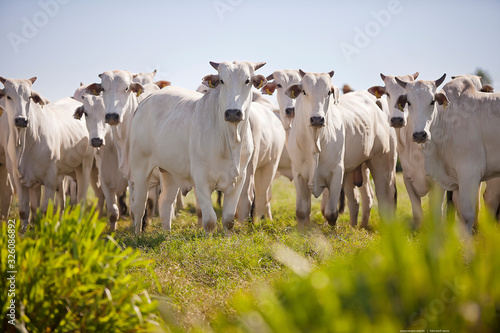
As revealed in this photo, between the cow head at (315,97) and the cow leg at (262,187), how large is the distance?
187 cm

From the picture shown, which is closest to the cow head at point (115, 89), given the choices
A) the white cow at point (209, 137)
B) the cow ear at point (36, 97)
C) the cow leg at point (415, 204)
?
the white cow at point (209, 137)

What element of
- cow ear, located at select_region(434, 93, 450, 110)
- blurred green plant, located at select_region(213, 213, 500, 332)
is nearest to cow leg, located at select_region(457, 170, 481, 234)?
cow ear, located at select_region(434, 93, 450, 110)

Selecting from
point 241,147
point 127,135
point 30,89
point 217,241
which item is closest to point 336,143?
point 241,147

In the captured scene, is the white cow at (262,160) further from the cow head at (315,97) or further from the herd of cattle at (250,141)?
the cow head at (315,97)

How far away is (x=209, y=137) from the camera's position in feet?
23.3

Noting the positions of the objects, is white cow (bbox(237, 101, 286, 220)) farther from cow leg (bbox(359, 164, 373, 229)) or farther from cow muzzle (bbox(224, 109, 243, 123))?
cow leg (bbox(359, 164, 373, 229))

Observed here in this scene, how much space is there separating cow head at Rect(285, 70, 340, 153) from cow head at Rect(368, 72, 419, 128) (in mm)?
920

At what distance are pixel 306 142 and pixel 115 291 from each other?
5.11 metres

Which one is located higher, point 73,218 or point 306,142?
point 73,218

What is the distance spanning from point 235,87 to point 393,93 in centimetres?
315

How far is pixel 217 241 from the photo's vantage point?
6.48 metres

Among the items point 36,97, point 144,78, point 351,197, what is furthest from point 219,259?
point 144,78

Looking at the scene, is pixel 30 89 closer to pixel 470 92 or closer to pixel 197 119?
pixel 197 119

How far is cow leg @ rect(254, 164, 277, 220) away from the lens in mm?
9758
